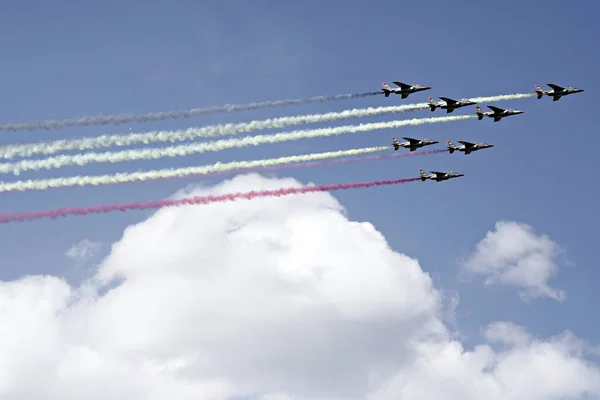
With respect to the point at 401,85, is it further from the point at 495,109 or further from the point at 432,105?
the point at 495,109

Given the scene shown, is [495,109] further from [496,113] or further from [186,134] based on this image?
[186,134]

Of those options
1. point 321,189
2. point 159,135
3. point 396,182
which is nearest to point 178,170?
point 159,135

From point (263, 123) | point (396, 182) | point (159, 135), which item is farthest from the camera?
point (396, 182)

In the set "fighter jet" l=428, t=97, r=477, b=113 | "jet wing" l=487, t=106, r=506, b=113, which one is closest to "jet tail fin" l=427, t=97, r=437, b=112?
"fighter jet" l=428, t=97, r=477, b=113

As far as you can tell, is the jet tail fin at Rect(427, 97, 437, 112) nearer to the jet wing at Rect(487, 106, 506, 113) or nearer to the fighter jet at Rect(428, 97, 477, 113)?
the fighter jet at Rect(428, 97, 477, 113)

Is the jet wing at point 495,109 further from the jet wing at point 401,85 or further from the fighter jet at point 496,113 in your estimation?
the jet wing at point 401,85

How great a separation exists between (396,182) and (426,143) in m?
13.3

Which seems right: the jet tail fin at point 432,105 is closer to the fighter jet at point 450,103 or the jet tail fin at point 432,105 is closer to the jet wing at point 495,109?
the fighter jet at point 450,103

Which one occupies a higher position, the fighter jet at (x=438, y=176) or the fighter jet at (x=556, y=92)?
the fighter jet at (x=556, y=92)

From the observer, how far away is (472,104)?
190m

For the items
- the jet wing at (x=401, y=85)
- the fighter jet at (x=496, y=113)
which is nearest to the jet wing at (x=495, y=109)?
the fighter jet at (x=496, y=113)

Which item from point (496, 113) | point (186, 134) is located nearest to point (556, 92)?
point (496, 113)

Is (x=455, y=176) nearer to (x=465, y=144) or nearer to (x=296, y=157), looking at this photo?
(x=465, y=144)

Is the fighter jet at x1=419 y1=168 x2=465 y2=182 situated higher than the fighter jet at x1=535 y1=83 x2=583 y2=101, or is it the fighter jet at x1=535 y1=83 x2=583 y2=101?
the fighter jet at x1=535 y1=83 x2=583 y2=101
